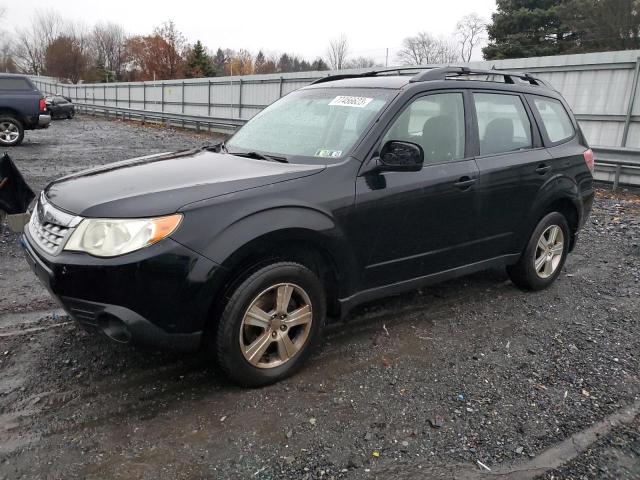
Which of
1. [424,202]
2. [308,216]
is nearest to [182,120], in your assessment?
[424,202]

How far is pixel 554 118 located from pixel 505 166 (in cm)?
114

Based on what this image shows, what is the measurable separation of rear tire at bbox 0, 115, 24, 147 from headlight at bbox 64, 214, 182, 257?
578 inches

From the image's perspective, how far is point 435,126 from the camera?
386 cm

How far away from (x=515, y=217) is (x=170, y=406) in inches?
121

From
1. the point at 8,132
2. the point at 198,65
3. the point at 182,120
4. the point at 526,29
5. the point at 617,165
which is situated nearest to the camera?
the point at 617,165

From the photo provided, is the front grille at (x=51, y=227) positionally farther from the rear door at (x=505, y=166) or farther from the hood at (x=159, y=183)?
the rear door at (x=505, y=166)

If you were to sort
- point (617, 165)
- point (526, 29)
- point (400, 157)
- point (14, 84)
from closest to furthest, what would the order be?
point (400, 157), point (617, 165), point (14, 84), point (526, 29)

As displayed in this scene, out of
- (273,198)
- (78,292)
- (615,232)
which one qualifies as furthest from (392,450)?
(615,232)

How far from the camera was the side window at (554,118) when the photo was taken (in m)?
4.70

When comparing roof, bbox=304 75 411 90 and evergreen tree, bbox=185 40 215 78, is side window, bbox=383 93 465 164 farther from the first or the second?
evergreen tree, bbox=185 40 215 78

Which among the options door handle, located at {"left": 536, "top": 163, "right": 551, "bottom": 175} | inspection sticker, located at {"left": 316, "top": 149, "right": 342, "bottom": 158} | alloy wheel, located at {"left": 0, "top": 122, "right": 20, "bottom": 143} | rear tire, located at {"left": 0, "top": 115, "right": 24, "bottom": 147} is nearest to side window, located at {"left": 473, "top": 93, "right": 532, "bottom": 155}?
door handle, located at {"left": 536, "top": 163, "right": 551, "bottom": 175}

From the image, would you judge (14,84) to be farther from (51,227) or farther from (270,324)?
(270,324)

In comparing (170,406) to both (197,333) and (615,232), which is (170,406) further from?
(615,232)

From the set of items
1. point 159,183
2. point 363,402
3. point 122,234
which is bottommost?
point 363,402
